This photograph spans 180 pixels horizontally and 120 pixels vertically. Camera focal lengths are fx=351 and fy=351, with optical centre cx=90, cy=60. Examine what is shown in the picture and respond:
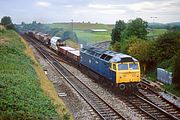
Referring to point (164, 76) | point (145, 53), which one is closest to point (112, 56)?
point (164, 76)

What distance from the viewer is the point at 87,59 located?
118 feet

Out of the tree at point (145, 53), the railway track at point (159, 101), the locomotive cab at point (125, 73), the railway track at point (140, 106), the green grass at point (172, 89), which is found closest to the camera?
the railway track at point (140, 106)

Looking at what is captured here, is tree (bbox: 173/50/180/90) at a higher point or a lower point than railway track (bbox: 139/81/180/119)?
higher

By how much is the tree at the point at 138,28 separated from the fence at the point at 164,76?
16809 mm

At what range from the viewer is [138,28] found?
4875 cm

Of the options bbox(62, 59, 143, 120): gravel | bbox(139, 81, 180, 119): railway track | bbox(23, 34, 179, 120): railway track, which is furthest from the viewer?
bbox(139, 81, 180, 119): railway track

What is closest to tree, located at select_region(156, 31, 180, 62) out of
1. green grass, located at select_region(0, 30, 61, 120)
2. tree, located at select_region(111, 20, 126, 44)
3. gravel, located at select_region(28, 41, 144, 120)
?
gravel, located at select_region(28, 41, 144, 120)

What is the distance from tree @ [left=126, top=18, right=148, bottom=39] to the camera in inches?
1912

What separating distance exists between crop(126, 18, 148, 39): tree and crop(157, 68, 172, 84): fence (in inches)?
662

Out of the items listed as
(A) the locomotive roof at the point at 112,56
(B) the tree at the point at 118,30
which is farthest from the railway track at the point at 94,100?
(B) the tree at the point at 118,30

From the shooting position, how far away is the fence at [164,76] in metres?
29.8

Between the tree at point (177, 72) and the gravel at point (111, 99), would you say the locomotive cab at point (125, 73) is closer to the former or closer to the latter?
the gravel at point (111, 99)

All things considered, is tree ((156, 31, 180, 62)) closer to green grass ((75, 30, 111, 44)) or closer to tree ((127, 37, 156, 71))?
tree ((127, 37, 156, 71))

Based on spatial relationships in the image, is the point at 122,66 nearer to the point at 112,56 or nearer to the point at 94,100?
the point at 112,56
